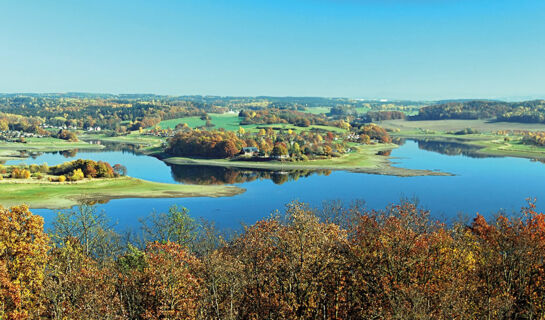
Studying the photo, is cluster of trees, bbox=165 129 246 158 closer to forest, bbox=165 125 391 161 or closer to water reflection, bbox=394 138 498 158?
forest, bbox=165 125 391 161

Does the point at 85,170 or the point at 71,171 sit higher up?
the point at 85,170

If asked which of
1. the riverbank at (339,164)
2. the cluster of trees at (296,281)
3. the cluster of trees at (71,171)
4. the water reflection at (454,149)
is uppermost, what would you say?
the cluster of trees at (296,281)

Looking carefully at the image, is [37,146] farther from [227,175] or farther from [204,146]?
[227,175]

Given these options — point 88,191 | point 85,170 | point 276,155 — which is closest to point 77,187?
point 88,191

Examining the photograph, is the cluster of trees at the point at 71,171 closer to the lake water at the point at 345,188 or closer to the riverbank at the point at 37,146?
the lake water at the point at 345,188

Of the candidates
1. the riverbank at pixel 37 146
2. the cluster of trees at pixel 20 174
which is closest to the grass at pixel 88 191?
the cluster of trees at pixel 20 174

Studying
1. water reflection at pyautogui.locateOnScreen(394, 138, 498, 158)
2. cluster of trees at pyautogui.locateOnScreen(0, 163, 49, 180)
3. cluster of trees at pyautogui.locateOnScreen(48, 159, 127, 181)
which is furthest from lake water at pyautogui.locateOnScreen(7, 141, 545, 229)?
cluster of trees at pyautogui.locateOnScreen(0, 163, 49, 180)
